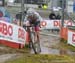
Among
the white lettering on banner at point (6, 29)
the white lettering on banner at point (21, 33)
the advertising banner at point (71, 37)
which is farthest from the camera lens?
the advertising banner at point (71, 37)

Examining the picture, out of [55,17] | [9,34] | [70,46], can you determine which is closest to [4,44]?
[9,34]

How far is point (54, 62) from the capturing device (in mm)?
10781

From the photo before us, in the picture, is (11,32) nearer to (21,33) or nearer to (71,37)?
(21,33)

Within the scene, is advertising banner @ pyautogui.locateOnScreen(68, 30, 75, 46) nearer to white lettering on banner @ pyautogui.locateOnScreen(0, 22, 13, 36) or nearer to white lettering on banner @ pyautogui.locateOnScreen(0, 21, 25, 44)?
white lettering on banner @ pyautogui.locateOnScreen(0, 21, 25, 44)

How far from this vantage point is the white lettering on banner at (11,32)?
1507 cm

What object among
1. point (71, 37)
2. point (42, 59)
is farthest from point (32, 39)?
point (71, 37)

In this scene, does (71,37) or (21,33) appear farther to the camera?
(71,37)

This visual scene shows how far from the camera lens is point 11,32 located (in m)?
15.4

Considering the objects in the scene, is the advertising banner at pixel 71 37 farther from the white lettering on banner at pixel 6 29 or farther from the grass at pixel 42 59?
the grass at pixel 42 59

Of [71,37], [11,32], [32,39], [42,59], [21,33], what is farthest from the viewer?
[71,37]

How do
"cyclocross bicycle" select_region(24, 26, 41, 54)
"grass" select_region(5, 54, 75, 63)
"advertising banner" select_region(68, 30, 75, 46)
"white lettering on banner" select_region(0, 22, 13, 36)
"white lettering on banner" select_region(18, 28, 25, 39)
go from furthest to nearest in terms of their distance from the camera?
1. "advertising banner" select_region(68, 30, 75, 46)
2. "white lettering on banner" select_region(18, 28, 25, 39)
3. "white lettering on banner" select_region(0, 22, 13, 36)
4. "cyclocross bicycle" select_region(24, 26, 41, 54)
5. "grass" select_region(5, 54, 75, 63)

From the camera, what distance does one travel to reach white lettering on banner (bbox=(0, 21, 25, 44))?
1507cm

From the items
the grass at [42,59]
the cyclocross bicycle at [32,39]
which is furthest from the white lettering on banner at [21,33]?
the grass at [42,59]

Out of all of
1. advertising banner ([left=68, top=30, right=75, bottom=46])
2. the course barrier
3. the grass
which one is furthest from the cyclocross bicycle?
advertising banner ([left=68, top=30, right=75, bottom=46])
